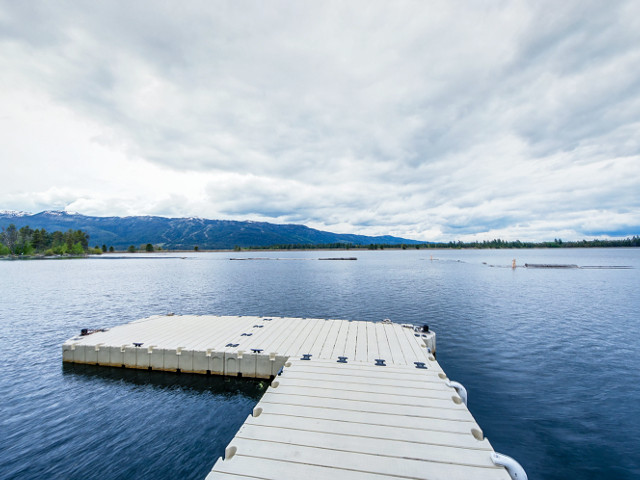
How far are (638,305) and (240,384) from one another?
164 feet

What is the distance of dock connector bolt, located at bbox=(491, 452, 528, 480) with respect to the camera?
20.7 feet

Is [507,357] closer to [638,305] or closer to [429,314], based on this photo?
[429,314]

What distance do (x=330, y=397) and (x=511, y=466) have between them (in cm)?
542

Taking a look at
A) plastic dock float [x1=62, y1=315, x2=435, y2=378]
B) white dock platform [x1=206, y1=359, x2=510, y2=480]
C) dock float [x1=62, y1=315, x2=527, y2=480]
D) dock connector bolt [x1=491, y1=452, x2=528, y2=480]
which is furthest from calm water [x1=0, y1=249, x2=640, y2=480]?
dock connector bolt [x1=491, y1=452, x2=528, y2=480]

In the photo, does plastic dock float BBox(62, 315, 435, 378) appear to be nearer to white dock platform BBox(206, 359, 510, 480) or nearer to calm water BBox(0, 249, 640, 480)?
calm water BBox(0, 249, 640, 480)

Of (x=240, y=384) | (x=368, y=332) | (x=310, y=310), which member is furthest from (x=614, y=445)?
(x=310, y=310)

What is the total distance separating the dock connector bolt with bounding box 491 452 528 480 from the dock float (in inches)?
0.9

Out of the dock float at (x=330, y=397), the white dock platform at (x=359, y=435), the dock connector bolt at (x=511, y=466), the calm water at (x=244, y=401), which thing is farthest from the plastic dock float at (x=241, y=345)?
the dock connector bolt at (x=511, y=466)

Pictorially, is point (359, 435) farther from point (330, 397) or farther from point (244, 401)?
point (244, 401)

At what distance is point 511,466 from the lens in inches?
251

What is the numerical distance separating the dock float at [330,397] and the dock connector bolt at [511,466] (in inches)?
0.9

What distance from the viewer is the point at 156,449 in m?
10.6

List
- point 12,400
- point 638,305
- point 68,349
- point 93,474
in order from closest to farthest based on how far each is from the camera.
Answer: point 93,474
point 12,400
point 68,349
point 638,305

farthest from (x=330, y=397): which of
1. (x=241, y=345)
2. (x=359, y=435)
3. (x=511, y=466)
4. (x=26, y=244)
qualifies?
(x=26, y=244)
